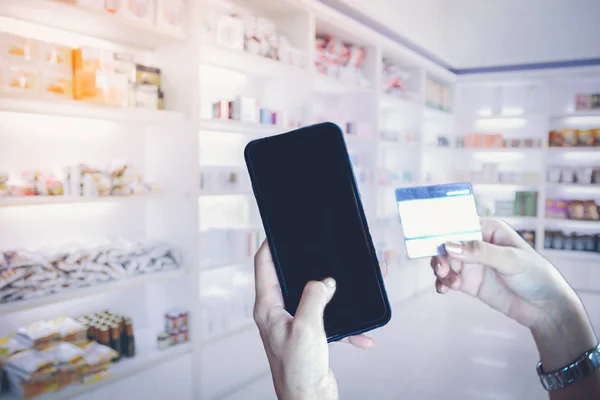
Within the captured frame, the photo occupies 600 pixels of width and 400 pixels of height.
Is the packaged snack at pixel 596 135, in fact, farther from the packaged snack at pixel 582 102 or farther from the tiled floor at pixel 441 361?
the tiled floor at pixel 441 361

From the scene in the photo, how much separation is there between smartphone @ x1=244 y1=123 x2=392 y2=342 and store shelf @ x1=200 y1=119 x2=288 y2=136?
1920 mm

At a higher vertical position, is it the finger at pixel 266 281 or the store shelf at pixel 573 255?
the finger at pixel 266 281

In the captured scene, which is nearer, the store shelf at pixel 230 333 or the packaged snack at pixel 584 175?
the store shelf at pixel 230 333

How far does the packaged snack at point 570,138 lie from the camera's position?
5.86 metres

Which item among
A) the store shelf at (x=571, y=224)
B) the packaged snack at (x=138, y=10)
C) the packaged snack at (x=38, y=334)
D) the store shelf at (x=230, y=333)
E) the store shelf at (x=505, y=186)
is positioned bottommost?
the store shelf at (x=230, y=333)

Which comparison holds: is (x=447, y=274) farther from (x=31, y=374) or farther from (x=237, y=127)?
(x=237, y=127)

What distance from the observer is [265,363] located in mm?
3359

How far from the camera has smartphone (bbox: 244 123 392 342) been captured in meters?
0.94

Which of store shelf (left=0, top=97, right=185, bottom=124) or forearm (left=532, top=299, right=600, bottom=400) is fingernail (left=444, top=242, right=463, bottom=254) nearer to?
forearm (left=532, top=299, right=600, bottom=400)

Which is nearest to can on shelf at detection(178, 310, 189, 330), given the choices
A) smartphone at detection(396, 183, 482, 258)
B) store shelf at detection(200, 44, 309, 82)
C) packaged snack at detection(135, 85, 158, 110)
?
packaged snack at detection(135, 85, 158, 110)

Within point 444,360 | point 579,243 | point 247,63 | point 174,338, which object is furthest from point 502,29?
point 174,338

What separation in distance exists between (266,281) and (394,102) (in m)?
4.29

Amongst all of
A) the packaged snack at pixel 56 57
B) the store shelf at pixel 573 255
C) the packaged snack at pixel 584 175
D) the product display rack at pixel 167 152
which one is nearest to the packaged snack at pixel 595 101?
the packaged snack at pixel 584 175

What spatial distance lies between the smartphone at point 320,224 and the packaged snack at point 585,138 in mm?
5953
